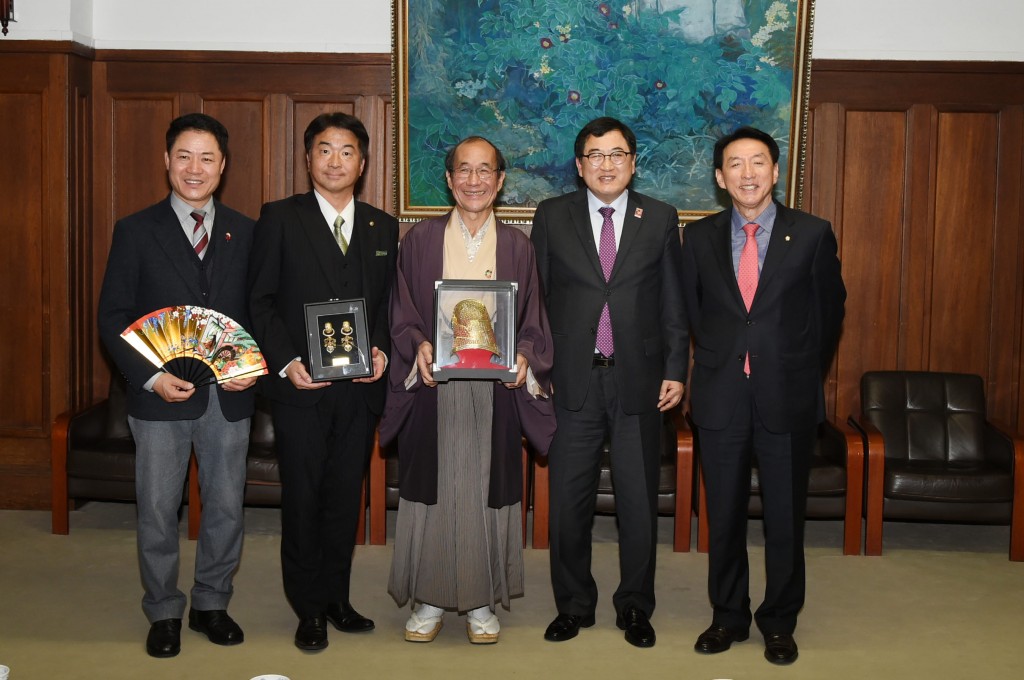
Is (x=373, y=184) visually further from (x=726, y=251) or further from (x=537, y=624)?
(x=537, y=624)

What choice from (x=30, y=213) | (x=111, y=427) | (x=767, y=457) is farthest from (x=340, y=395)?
(x=30, y=213)

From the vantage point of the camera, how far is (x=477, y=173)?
3830 millimetres

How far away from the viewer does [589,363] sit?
4.05 meters

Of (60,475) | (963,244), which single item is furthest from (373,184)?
(963,244)

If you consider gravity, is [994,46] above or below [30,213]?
above

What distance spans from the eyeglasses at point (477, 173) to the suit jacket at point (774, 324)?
0.87 meters

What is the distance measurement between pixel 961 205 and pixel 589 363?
307 cm

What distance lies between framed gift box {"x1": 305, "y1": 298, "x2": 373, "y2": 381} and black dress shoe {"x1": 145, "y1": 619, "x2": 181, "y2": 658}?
1.10 metres

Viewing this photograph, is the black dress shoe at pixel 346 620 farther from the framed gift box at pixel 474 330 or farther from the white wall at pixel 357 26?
the white wall at pixel 357 26

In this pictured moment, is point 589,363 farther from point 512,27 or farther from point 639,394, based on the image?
point 512,27

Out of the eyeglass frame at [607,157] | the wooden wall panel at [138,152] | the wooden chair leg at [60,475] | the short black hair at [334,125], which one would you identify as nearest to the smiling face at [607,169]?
the eyeglass frame at [607,157]

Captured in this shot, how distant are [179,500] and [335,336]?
881mm

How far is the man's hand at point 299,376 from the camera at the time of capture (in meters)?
3.85

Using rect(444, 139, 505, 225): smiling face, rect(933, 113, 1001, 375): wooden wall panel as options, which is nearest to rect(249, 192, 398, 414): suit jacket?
rect(444, 139, 505, 225): smiling face
